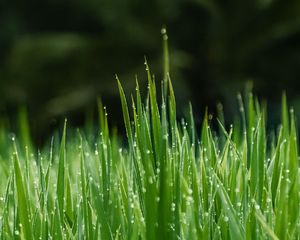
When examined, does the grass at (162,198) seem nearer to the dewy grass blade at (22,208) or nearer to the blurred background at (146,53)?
the dewy grass blade at (22,208)

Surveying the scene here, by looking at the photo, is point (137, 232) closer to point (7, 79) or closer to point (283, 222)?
point (283, 222)

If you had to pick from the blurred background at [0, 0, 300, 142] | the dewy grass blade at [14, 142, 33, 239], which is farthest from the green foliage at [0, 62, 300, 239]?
the blurred background at [0, 0, 300, 142]

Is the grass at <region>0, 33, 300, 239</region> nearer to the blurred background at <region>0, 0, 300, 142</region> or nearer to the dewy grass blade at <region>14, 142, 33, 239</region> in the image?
the dewy grass blade at <region>14, 142, 33, 239</region>

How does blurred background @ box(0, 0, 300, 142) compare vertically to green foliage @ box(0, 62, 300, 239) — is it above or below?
above

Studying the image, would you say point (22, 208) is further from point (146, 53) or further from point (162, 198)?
point (146, 53)

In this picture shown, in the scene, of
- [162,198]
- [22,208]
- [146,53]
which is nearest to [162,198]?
[162,198]

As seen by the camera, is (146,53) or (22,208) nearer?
(22,208)

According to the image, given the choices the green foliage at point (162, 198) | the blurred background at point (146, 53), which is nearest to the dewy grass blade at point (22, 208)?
the green foliage at point (162, 198)

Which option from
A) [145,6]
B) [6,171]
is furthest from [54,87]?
[6,171]

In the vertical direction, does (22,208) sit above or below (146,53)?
below
